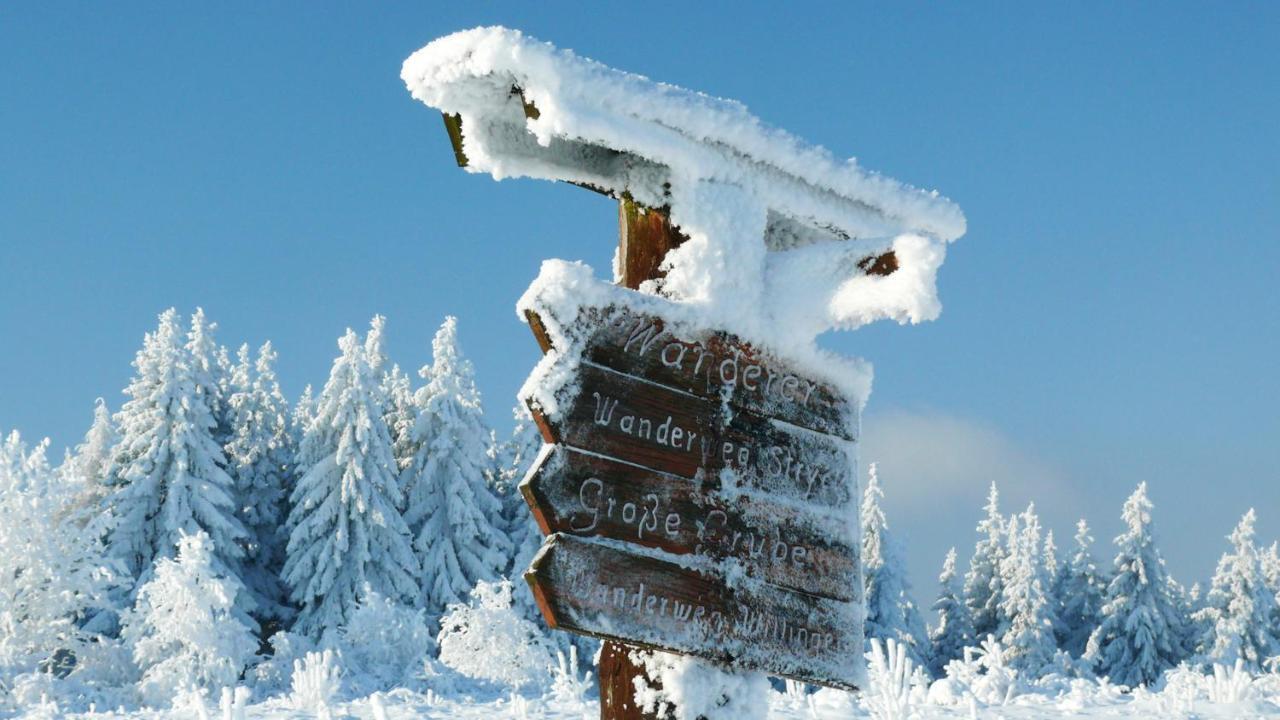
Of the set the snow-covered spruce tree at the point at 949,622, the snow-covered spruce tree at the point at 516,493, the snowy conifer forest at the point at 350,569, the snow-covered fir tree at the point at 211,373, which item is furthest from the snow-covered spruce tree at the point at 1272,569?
the snow-covered fir tree at the point at 211,373

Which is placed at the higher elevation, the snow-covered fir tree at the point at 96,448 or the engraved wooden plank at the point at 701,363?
the snow-covered fir tree at the point at 96,448

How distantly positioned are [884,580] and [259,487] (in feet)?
63.7

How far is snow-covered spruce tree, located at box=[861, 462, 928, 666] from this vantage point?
33.9 metres

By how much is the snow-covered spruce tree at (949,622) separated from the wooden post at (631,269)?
120 ft

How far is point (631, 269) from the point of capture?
316 centimetres

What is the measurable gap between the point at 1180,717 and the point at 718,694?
6564 mm

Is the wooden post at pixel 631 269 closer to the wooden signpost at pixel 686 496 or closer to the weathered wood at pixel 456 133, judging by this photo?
the wooden signpost at pixel 686 496

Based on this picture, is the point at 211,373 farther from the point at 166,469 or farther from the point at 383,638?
the point at 383,638

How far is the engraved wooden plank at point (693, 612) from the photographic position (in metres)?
2.55

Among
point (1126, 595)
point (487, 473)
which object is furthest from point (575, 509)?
point (1126, 595)

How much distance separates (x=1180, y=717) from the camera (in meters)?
8.01

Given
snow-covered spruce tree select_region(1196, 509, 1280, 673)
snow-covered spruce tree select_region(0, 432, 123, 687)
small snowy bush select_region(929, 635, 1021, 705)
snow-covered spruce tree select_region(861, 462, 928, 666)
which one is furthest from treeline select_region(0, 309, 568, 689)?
snow-covered spruce tree select_region(1196, 509, 1280, 673)

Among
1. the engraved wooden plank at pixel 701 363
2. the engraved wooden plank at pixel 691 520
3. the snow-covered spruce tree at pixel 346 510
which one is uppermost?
the snow-covered spruce tree at pixel 346 510

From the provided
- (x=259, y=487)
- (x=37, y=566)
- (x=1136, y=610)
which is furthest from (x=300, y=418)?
(x=1136, y=610)
